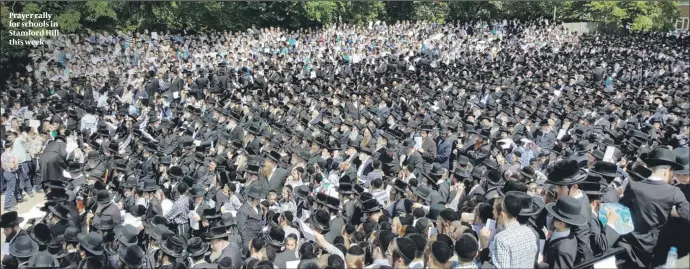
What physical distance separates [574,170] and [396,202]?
2358 millimetres

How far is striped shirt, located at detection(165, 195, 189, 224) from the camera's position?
792 cm

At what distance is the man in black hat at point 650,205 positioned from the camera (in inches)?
216

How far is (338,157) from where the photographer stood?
10.8m

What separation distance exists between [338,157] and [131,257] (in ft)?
17.0

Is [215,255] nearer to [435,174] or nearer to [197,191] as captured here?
[197,191]

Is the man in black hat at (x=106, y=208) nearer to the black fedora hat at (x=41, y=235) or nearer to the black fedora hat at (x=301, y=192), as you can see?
the black fedora hat at (x=41, y=235)

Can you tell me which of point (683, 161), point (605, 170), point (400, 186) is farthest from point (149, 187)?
point (683, 161)

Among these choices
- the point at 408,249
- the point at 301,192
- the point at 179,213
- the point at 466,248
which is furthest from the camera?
the point at 301,192

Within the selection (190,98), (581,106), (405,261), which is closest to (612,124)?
(581,106)

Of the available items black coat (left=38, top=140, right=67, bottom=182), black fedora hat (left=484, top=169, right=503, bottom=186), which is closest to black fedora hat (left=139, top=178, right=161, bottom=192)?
black coat (left=38, top=140, right=67, bottom=182)

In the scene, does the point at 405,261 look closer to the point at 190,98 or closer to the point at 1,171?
the point at 1,171

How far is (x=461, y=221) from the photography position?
20.0 feet

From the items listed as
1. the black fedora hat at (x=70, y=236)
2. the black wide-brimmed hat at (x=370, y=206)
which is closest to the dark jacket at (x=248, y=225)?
the black wide-brimmed hat at (x=370, y=206)

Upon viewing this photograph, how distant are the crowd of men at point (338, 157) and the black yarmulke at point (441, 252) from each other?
60mm
